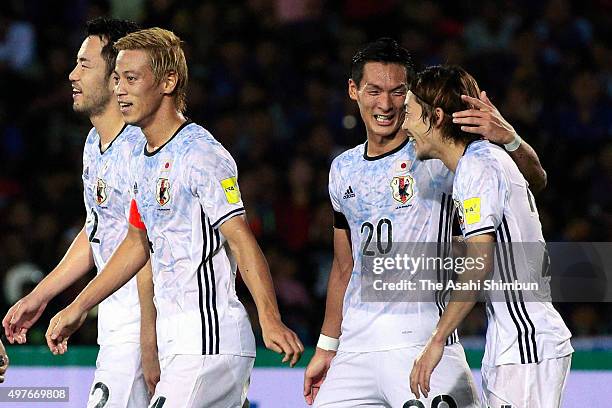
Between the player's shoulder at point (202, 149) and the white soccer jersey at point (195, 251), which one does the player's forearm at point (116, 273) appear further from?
the player's shoulder at point (202, 149)

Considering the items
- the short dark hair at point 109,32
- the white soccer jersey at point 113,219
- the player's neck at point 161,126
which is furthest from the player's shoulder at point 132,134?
the player's neck at point 161,126

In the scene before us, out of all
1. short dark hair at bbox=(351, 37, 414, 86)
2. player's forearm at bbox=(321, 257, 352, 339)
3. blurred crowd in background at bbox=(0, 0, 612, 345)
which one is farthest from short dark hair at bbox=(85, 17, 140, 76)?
blurred crowd in background at bbox=(0, 0, 612, 345)

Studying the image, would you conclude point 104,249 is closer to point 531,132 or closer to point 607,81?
point 531,132

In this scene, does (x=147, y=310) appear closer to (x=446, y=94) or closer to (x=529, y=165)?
(x=446, y=94)

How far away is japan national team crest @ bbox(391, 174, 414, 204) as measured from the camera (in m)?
5.01

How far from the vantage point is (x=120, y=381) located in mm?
5250

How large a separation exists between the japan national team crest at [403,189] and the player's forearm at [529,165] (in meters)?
0.42

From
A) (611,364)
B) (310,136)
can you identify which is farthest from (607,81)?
(611,364)

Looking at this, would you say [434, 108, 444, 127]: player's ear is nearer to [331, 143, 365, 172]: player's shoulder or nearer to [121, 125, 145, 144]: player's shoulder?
→ [331, 143, 365, 172]: player's shoulder

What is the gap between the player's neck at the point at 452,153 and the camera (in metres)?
4.76

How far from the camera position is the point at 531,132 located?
868 centimetres

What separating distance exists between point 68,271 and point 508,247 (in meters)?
2.13

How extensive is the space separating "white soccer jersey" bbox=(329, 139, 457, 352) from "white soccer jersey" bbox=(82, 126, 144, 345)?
96 centimetres

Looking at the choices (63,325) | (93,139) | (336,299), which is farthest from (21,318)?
(336,299)
